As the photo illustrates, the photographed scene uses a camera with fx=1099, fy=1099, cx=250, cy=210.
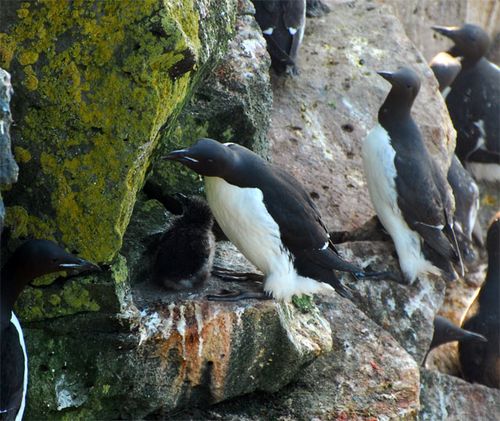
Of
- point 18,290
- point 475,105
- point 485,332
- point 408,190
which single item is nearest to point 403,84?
point 408,190

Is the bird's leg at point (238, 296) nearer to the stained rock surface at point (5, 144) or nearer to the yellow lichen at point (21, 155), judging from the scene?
the yellow lichen at point (21, 155)

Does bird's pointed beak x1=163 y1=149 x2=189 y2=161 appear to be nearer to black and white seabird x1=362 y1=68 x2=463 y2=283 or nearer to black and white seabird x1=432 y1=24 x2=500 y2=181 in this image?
black and white seabird x1=362 y1=68 x2=463 y2=283

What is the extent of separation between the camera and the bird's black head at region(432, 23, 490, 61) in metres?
10.1

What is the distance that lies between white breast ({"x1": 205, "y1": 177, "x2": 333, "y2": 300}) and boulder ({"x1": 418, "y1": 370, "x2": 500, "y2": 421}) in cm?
150

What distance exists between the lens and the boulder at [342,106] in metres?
7.39

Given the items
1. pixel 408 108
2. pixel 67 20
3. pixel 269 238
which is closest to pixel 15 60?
pixel 67 20

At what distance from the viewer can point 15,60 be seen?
170 inches

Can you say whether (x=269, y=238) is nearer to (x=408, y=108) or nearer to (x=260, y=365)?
(x=260, y=365)

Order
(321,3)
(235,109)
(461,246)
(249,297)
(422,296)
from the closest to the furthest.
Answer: (249,297)
(235,109)
(422,296)
(461,246)
(321,3)

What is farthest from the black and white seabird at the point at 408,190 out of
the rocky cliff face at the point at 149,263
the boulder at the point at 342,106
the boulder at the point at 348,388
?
the boulder at the point at 348,388

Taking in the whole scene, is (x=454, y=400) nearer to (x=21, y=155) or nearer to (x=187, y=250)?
(x=187, y=250)

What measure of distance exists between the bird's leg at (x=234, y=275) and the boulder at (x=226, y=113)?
511mm

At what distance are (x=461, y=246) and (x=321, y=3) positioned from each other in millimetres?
2472

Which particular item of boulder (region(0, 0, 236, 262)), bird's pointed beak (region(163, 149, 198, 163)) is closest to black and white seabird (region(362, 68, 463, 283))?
bird's pointed beak (region(163, 149, 198, 163))
